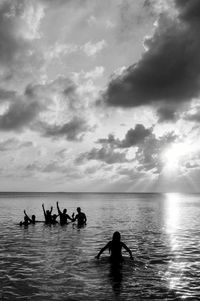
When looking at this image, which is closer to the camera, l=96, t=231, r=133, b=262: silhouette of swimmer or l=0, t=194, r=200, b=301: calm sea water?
l=0, t=194, r=200, b=301: calm sea water

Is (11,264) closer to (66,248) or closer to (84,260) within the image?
(84,260)

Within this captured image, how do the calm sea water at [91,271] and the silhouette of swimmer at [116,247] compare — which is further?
the silhouette of swimmer at [116,247]

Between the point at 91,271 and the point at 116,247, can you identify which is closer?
the point at 91,271

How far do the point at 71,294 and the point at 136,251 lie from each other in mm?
12371

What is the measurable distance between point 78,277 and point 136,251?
9508 mm

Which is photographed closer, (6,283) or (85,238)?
(6,283)

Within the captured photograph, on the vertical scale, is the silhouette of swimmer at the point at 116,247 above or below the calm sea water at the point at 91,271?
above

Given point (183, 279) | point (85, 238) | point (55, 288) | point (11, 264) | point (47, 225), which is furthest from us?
point (47, 225)

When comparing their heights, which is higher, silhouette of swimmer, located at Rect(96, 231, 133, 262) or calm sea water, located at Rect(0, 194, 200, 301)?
silhouette of swimmer, located at Rect(96, 231, 133, 262)

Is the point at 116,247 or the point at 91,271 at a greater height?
the point at 116,247

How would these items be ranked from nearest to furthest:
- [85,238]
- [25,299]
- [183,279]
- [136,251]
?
[25,299], [183,279], [136,251], [85,238]

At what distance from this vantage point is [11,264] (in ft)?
70.8

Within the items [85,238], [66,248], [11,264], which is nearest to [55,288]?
[11,264]

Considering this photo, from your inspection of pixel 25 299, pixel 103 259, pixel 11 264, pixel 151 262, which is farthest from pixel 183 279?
pixel 11 264
